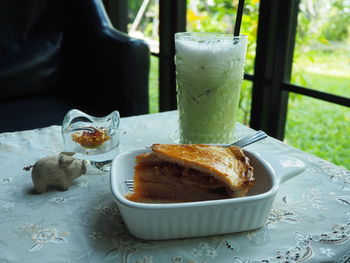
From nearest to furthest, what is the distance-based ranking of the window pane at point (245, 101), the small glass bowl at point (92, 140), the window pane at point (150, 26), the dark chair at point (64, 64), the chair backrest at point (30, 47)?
1. the small glass bowl at point (92, 140)
2. the dark chair at point (64, 64)
3. the chair backrest at point (30, 47)
4. the window pane at point (245, 101)
5. the window pane at point (150, 26)

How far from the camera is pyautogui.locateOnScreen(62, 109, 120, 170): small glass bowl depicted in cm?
65

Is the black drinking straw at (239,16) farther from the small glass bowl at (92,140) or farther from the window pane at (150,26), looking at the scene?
the window pane at (150,26)

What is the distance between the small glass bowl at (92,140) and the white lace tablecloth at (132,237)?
5 cm

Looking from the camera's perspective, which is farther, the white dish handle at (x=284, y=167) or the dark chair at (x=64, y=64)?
the dark chair at (x=64, y=64)

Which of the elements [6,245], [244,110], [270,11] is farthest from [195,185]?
[244,110]

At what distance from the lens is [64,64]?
5.22 ft

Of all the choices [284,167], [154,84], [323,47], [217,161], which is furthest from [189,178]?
[154,84]

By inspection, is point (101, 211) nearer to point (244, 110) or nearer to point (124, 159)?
point (124, 159)

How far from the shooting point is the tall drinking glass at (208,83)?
0.68 metres

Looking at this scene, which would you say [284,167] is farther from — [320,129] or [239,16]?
[320,129]

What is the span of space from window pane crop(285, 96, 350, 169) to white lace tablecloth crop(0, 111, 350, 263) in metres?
0.96

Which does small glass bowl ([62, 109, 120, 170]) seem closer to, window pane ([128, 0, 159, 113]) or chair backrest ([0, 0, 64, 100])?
chair backrest ([0, 0, 64, 100])

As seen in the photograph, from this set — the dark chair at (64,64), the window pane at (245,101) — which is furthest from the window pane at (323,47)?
the dark chair at (64,64)

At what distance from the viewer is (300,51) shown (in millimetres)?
1468
